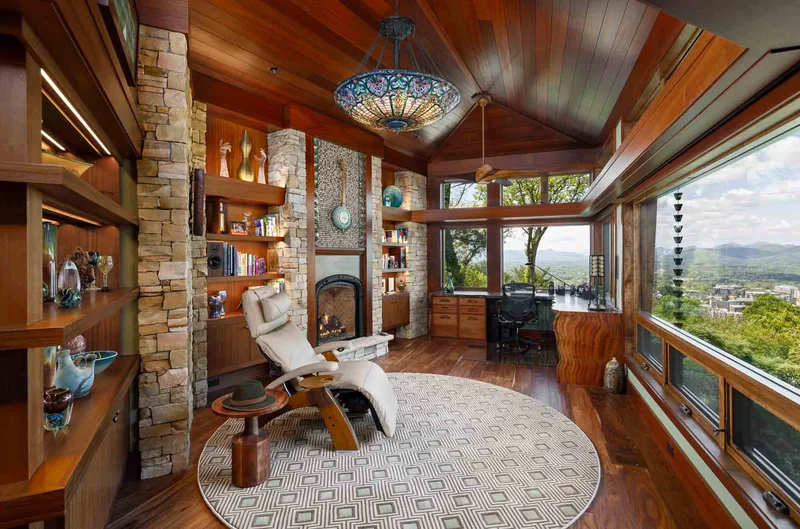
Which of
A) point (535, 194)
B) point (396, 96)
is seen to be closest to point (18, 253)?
point (396, 96)

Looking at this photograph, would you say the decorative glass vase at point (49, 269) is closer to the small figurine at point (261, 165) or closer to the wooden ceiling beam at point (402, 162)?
the small figurine at point (261, 165)

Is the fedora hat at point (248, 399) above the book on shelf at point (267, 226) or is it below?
below

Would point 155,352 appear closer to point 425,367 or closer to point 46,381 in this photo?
point 46,381

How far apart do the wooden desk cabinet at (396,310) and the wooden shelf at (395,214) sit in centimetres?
124

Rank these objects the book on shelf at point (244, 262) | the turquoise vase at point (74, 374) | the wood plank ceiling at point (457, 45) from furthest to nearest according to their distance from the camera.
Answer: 1. the book on shelf at point (244, 262)
2. the wood plank ceiling at point (457, 45)
3. the turquoise vase at point (74, 374)

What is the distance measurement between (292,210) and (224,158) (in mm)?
901

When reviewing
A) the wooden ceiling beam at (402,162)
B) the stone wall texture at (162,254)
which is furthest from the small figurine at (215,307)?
the wooden ceiling beam at (402,162)

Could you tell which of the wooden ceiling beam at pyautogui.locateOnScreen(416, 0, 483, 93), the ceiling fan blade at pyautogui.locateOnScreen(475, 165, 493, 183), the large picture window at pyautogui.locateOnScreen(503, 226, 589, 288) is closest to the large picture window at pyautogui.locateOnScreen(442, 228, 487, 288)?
the large picture window at pyautogui.locateOnScreen(503, 226, 589, 288)

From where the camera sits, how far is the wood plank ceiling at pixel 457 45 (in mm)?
3281

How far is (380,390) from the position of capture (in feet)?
10.7

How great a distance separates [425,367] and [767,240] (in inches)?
156

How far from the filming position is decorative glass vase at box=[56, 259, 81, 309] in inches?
67.4

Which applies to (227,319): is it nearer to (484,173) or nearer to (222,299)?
(222,299)

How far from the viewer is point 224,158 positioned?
441cm
